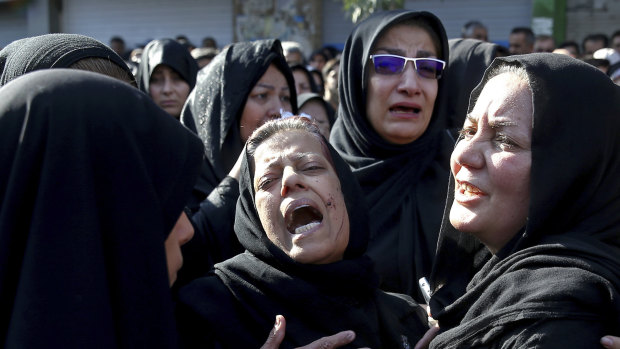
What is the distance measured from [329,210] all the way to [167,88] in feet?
11.3

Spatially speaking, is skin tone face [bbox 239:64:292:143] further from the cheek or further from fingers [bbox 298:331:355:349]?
fingers [bbox 298:331:355:349]

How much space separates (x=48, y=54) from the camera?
227 centimetres

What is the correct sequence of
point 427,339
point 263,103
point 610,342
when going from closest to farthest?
point 610,342 < point 427,339 < point 263,103

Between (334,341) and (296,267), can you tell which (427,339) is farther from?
(296,267)

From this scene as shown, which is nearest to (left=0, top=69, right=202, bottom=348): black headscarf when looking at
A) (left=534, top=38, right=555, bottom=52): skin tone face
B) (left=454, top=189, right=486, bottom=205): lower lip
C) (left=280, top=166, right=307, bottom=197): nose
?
(left=280, top=166, right=307, bottom=197): nose

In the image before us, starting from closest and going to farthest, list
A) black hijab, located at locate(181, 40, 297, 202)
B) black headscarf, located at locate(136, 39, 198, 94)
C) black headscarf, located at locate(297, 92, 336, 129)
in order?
black hijab, located at locate(181, 40, 297, 202)
black headscarf, located at locate(136, 39, 198, 94)
black headscarf, located at locate(297, 92, 336, 129)

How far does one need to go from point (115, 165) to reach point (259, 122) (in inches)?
99.0

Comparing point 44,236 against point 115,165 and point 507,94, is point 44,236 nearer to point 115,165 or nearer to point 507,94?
point 115,165

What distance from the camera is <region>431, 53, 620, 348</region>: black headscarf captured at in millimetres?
1802

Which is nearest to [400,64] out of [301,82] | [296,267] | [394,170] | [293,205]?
[394,170]

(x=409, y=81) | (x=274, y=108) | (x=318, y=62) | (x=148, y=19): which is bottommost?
(x=318, y=62)

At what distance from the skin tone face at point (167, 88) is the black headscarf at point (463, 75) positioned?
2.28 m

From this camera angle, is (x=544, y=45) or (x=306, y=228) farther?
(x=544, y=45)

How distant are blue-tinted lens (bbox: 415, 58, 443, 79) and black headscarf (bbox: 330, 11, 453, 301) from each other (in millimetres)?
117
